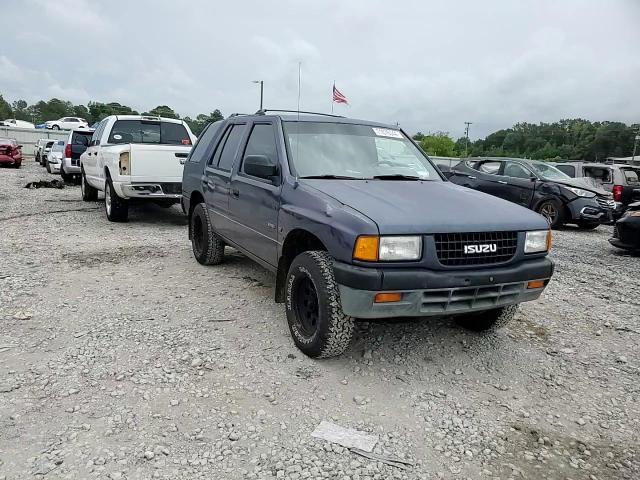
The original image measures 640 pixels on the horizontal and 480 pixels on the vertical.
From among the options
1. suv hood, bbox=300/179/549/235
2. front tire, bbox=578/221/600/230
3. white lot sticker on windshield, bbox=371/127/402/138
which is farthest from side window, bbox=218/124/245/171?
front tire, bbox=578/221/600/230

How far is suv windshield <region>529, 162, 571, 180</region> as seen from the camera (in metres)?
11.5

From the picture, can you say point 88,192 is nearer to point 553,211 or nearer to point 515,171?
point 515,171

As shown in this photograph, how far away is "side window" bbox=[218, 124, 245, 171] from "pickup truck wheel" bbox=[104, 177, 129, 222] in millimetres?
3946

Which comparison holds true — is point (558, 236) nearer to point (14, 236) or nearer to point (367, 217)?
point (367, 217)

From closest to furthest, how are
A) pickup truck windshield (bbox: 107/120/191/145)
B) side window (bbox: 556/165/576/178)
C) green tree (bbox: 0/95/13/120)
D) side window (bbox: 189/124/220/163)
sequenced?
1. side window (bbox: 189/124/220/163)
2. pickup truck windshield (bbox: 107/120/191/145)
3. side window (bbox: 556/165/576/178)
4. green tree (bbox: 0/95/13/120)

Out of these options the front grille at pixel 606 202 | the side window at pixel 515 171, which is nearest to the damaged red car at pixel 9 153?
the side window at pixel 515 171

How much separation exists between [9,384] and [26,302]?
1655 mm

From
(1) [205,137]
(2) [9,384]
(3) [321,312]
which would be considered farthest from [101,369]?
(1) [205,137]

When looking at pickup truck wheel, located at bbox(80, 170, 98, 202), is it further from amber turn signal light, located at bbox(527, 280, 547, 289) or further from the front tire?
the front tire

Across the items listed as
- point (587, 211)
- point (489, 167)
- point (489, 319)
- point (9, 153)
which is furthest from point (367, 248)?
point (9, 153)

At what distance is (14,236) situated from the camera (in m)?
7.42

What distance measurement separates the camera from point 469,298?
3281 millimetres

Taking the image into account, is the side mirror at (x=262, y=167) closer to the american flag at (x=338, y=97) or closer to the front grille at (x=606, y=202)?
the american flag at (x=338, y=97)

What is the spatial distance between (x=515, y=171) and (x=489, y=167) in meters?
0.82
